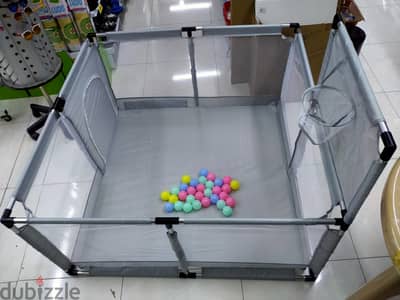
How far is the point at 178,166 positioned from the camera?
1.70 metres

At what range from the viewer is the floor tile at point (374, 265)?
1.36 metres

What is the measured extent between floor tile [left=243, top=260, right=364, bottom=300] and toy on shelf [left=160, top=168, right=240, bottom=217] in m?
0.34

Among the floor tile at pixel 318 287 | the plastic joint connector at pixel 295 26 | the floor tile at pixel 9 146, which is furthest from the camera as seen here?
the floor tile at pixel 9 146

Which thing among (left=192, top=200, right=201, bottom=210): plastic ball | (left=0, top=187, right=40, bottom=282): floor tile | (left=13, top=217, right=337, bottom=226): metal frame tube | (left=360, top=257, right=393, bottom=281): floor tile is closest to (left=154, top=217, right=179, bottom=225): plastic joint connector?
(left=13, top=217, right=337, bottom=226): metal frame tube

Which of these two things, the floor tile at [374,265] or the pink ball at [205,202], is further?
the pink ball at [205,202]

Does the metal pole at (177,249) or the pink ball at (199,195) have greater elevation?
the metal pole at (177,249)

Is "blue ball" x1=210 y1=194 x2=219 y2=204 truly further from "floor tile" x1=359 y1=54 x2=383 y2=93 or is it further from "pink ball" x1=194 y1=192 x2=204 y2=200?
"floor tile" x1=359 y1=54 x2=383 y2=93

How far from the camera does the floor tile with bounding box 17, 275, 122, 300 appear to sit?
4.53ft

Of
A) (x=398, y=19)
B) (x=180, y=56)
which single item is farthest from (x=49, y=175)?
(x=398, y=19)

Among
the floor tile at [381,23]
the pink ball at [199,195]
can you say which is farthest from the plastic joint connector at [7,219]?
the floor tile at [381,23]

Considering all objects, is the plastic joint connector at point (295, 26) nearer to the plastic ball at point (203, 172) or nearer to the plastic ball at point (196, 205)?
the plastic ball at point (203, 172)

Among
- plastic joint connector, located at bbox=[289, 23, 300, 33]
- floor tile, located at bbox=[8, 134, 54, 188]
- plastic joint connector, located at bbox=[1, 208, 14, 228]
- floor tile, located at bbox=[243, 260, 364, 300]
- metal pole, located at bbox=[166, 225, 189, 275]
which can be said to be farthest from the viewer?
plastic joint connector, located at bbox=[289, 23, 300, 33]

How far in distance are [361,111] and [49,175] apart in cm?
116

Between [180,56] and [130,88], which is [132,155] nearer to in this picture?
[130,88]
